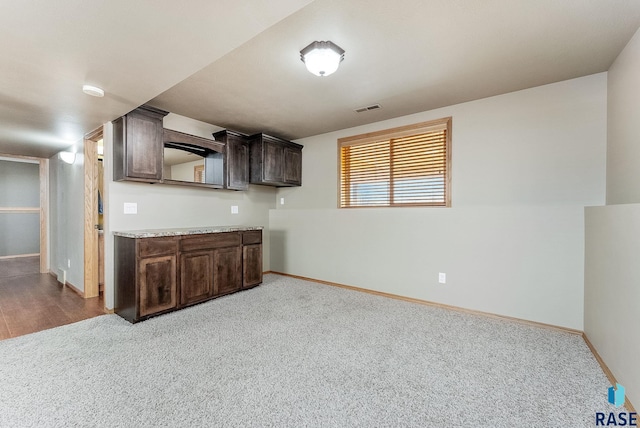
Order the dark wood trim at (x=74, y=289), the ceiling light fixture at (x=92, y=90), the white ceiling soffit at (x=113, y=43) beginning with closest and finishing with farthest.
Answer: the white ceiling soffit at (x=113, y=43), the ceiling light fixture at (x=92, y=90), the dark wood trim at (x=74, y=289)

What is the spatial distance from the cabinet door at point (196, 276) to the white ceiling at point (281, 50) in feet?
5.52

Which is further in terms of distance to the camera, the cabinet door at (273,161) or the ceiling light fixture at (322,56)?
the cabinet door at (273,161)

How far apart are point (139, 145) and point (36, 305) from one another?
2.38 m

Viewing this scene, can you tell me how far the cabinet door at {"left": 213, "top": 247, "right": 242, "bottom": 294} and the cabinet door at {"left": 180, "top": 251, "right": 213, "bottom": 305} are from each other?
7 centimetres

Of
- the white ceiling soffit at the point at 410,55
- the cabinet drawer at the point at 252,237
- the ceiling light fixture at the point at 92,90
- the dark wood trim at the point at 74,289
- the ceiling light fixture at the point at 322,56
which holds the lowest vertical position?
the dark wood trim at the point at 74,289

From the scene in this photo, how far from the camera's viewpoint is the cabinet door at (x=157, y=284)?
109 inches

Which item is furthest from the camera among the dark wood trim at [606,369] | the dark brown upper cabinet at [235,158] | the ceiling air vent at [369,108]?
the dark brown upper cabinet at [235,158]

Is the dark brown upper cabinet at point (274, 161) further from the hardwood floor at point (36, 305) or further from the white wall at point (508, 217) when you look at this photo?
the hardwood floor at point (36, 305)

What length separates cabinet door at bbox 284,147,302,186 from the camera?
4.45 m

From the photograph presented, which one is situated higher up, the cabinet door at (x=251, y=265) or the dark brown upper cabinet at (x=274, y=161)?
the dark brown upper cabinet at (x=274, y=161)

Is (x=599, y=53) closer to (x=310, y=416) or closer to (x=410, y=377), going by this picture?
(x=410, y=377)

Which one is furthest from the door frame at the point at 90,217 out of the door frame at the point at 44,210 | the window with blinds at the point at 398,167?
the window with blinds at the point at 398,167

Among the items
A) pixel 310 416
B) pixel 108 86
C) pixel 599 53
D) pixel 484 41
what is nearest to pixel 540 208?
pixel 599 53

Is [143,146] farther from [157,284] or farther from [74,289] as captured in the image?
[74,289]
